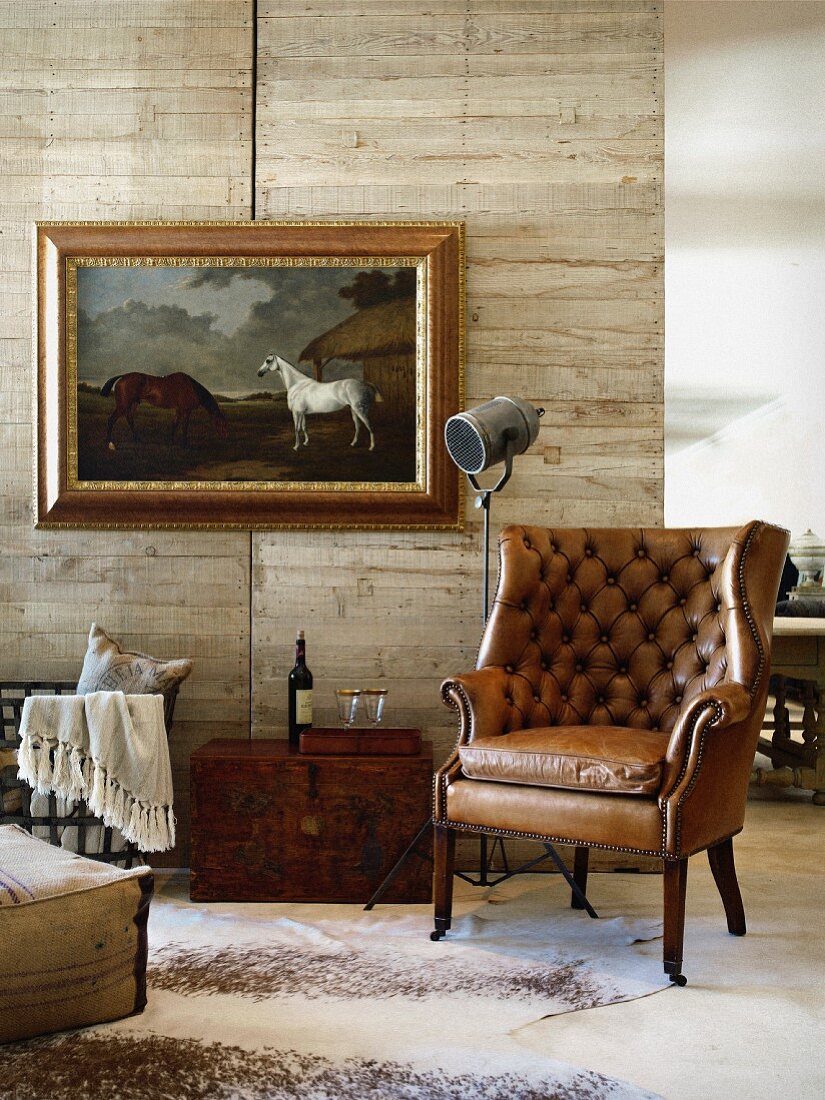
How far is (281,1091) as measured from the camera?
196 cm

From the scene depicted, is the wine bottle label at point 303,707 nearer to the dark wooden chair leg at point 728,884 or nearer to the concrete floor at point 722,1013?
the concrete floor at point 722,1013

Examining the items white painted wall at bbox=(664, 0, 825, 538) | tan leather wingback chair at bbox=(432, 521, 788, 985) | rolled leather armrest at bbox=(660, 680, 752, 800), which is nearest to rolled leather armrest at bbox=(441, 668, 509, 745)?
tan leather wingback chair at bbox=(432, 521, 788, 985)

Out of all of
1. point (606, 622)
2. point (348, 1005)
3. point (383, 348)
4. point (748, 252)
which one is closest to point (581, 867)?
point (606, 622)

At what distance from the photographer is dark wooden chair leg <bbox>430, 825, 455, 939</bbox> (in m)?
2.87

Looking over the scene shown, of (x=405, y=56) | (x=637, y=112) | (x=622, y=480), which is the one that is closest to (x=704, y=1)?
(x=637, y=112)

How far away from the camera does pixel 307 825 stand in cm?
318

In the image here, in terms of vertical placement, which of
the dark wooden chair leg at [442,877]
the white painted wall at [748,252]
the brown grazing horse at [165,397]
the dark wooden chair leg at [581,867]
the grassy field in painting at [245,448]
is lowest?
the dark wooden chair leg at [581,867]

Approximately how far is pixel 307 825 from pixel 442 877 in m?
0.50

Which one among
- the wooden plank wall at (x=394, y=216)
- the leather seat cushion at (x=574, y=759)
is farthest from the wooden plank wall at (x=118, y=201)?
the leather seat cushion at (x=574, y=759)

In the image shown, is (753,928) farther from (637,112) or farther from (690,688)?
(637,112)

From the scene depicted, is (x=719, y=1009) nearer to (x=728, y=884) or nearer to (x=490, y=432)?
(x=728, y=884)

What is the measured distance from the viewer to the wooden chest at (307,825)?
317 cm

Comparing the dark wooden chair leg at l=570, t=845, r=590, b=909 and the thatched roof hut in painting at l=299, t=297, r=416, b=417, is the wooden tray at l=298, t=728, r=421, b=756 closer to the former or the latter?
the dark wooden chair leg at l=570, t=845, r=590, b=909

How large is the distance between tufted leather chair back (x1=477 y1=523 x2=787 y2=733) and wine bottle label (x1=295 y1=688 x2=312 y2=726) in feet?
2.05
